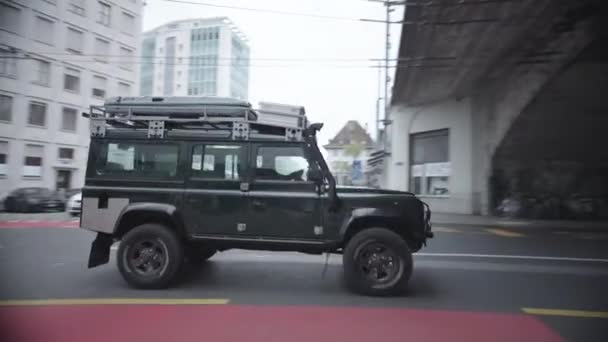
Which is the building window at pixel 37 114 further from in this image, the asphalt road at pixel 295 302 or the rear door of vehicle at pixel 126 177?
the rear door of vehicle at pixel 126 177

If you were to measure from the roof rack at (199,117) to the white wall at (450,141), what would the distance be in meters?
17.0

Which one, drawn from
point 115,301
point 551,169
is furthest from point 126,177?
point 551,169

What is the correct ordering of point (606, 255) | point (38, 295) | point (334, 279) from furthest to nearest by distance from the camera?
point (606, 255), point (334, 279), point (38, 295)

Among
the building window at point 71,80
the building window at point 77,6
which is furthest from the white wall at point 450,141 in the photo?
the building window at point 71,80

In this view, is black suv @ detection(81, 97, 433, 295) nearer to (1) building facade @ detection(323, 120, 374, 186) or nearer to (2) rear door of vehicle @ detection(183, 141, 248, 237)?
(2) rear door of vehicle @ detection(183, 141, 248, 237)

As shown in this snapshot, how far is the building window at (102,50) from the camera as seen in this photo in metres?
16.4

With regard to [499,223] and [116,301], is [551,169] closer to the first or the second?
[499,223]

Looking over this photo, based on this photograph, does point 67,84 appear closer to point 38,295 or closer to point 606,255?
point 38,295

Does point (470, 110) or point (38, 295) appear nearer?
point (38, 295)

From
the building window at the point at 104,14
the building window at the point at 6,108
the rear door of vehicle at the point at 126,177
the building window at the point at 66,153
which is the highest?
the building window at the point at 104,14

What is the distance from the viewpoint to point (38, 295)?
4.69 meters

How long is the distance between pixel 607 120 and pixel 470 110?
580 cm

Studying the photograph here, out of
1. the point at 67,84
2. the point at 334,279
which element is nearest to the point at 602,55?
the point at 334,279

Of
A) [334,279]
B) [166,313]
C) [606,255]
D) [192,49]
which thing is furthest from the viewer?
[192,49]
